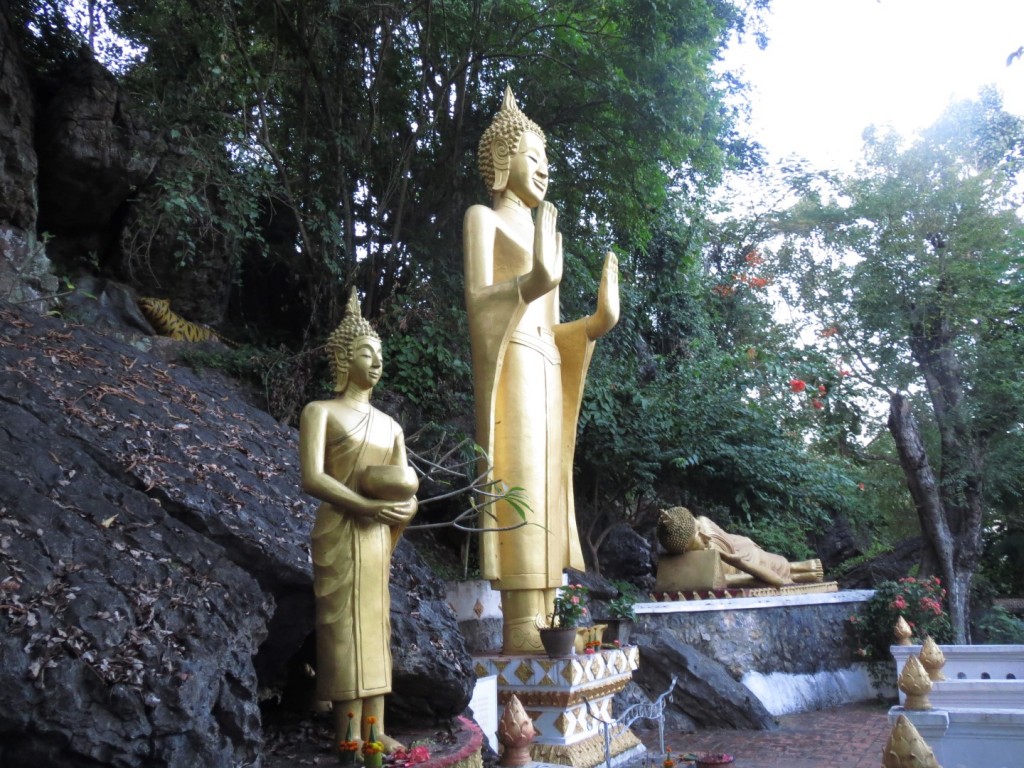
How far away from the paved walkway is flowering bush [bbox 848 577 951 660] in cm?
194

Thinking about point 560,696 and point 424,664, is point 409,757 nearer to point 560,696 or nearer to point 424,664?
point 424,664

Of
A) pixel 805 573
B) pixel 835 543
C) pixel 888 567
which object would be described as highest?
pixel 835 543

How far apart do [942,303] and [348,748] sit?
11.3 meters

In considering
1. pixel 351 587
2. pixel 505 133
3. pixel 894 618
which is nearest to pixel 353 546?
pixel 351 587

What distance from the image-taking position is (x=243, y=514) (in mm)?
4191

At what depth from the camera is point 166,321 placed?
28.3 feet

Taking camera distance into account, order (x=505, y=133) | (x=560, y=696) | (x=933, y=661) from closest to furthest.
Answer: (x=560, y=696)
(x=933, y=661)
(x=505, y=133)

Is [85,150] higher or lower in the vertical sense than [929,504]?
higher

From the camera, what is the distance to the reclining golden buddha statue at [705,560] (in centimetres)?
982

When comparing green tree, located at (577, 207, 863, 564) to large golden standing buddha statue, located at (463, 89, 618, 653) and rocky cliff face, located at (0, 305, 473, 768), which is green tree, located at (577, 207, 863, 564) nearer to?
large golden standing buddha statue, located at (463, 89, 618, 653)

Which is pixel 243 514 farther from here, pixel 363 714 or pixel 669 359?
pixel 669 359

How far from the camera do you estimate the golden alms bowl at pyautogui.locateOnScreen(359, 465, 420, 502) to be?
3.61 metres

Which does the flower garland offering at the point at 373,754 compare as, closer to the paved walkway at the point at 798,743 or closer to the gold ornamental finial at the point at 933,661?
the paved walkway at the point at 798,743

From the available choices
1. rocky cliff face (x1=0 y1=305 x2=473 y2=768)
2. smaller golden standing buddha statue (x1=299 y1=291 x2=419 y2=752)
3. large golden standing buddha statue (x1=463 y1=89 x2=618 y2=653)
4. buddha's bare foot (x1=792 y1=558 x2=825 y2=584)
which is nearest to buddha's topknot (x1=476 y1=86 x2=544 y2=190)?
large golden standing buddha statue (x1=463 y1=89 x2=618 y2=653)
